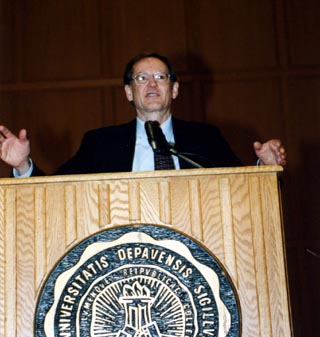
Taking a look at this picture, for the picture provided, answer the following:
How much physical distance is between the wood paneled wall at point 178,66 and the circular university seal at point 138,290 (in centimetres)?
255

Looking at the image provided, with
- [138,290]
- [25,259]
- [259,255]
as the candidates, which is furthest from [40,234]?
[259,255]

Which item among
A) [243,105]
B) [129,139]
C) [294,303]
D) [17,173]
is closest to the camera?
[17,173]

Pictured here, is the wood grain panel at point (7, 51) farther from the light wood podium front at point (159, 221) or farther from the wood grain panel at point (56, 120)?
the light wood podium front at point (159, 221)

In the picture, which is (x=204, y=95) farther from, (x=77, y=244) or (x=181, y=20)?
(x=77, y=244)

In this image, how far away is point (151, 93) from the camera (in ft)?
8.82

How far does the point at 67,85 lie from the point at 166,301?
9.54ft

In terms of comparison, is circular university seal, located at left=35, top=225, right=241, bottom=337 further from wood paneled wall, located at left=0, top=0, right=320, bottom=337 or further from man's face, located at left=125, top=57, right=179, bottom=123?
wood paneled wall, located at left=0, top=0, right=320, bottom=337

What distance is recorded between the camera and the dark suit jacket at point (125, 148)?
2.49 m

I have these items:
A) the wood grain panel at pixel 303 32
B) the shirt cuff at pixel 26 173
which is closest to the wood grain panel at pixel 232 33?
the wood grain panel at pixel 303 32

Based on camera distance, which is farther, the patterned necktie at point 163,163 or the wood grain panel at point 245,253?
the patterned necktie at point 163,163

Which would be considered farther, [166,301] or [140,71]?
[140,71]

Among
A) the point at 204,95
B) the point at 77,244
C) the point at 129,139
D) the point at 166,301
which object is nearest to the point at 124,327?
the point at 166,301

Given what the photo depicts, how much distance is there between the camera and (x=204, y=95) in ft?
14.4

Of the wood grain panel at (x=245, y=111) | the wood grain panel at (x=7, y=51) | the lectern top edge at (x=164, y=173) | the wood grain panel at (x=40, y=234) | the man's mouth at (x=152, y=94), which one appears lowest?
the wood grain panel at (x=40, y=234)
